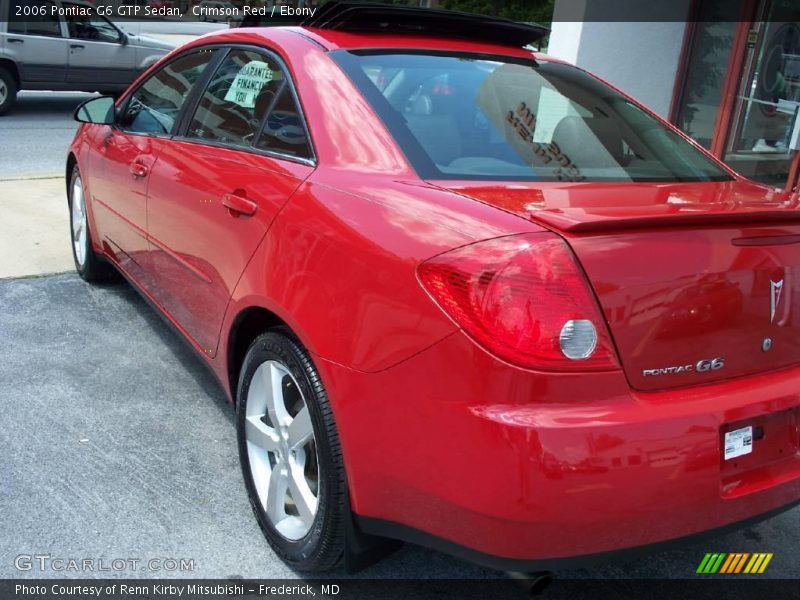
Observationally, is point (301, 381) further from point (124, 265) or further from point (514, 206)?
point (124, 265)

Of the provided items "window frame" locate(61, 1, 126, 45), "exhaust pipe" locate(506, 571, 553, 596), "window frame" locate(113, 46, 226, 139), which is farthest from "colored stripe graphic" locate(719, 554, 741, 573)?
"window frame" locate(61, 1, 126, 45)

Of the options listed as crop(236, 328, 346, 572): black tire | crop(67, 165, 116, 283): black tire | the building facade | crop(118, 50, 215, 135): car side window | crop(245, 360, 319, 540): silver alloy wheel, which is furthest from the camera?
the building facade

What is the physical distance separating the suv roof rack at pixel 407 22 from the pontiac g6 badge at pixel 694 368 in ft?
5.58

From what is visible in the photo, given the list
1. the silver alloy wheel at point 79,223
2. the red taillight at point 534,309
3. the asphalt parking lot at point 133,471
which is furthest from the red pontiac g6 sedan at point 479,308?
the silver alloy wheel at point 79,223

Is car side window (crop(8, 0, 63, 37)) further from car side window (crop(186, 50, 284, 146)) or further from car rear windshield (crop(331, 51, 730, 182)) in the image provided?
car rear windshield (crop(331, 51, 730, 182))

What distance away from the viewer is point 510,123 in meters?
2.74

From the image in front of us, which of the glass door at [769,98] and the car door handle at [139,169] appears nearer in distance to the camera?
the car door handle at [139,169]

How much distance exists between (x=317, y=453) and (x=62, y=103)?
45.7 feet

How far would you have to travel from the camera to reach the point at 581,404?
1.90 metres

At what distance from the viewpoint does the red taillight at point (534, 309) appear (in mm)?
1893

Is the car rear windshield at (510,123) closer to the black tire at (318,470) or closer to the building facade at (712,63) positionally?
the black tire at (318,470)

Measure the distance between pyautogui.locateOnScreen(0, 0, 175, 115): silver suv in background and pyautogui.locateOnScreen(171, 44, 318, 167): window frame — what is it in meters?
10.2

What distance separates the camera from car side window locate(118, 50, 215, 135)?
A: 146 inches

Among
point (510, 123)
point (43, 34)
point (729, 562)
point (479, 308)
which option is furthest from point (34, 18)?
point (729, 562)
